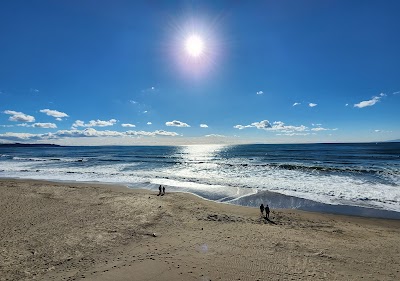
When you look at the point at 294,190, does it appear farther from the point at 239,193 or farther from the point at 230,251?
the point at 230,251

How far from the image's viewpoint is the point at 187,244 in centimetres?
1262

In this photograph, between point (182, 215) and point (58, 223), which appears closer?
point (58, 223)

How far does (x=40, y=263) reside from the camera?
10.7 m

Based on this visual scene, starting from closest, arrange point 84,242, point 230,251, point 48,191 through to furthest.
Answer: point 230,251, point 84,242, point 48,191

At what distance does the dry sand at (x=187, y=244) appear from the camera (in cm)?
995

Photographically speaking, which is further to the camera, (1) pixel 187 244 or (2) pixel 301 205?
(2) pixel 301 205

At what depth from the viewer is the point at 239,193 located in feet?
86.4

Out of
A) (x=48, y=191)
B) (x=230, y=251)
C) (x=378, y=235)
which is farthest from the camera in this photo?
(x=48, y=191)

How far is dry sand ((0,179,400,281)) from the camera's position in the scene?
9953 mm

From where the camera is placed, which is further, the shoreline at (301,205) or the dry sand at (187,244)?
the shoreline at (301,205)

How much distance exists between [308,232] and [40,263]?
536 inches

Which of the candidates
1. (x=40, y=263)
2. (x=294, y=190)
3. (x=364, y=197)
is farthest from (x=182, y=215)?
(x=364, y=197)

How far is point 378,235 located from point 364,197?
10.4 metres

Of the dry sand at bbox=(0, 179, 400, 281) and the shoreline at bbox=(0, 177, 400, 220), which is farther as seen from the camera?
the shoreline at bbox=(0, 177, 400, 220)
